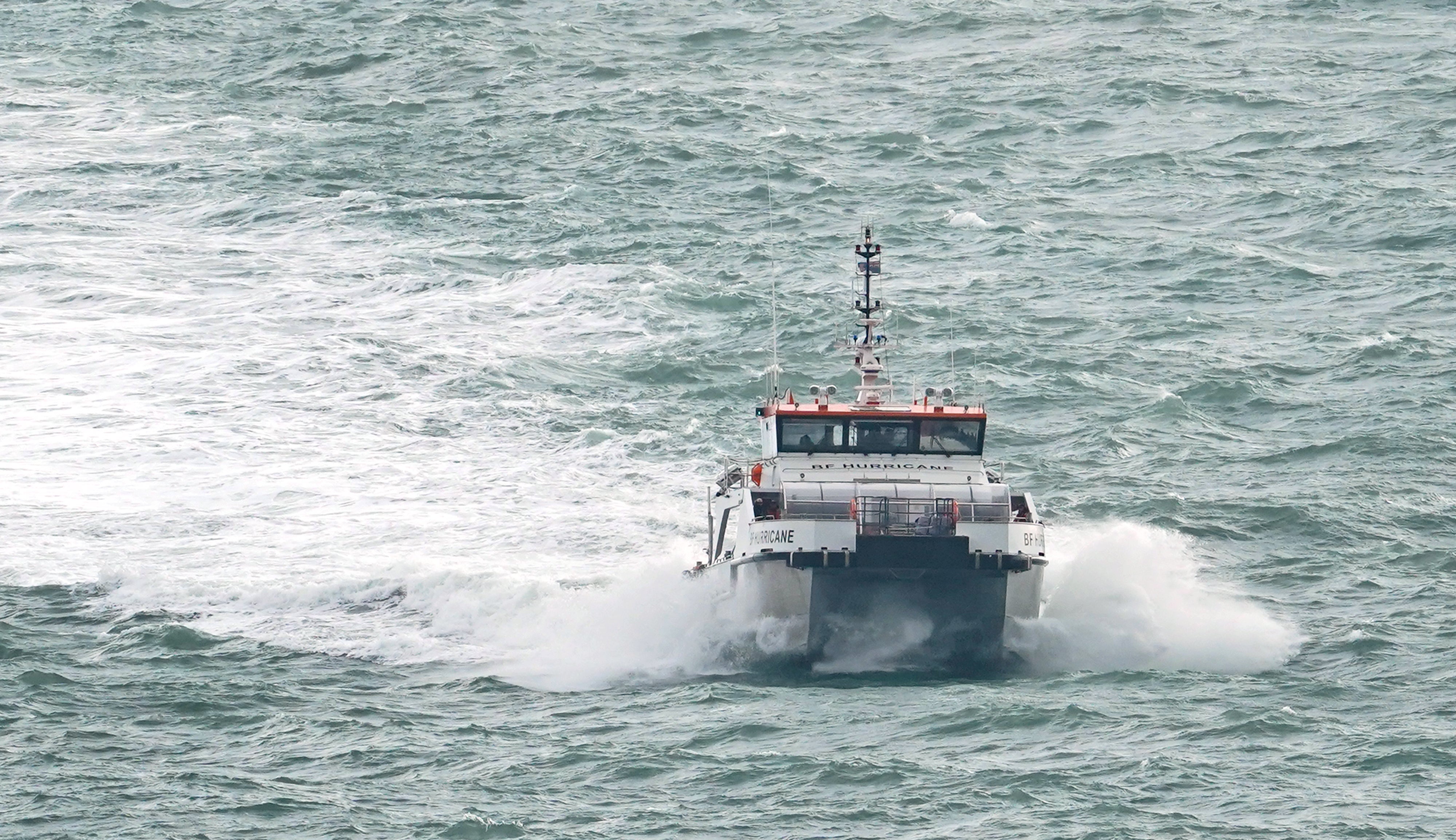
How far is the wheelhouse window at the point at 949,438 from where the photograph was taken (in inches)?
1794

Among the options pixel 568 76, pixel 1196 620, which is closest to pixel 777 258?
pixel 568 76

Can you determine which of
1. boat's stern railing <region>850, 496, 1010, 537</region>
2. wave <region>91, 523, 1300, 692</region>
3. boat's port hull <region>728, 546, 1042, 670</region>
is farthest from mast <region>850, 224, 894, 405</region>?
boat's port hull <region>728, 546, 1042, 670</region>

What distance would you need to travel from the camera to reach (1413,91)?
8756cm

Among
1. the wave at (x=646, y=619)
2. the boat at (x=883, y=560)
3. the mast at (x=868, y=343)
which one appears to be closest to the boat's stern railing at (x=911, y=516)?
the boat at (x=883, y=560)

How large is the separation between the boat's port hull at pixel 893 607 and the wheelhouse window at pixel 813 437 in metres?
3.47

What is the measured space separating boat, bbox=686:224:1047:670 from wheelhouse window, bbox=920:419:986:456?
0.85ft

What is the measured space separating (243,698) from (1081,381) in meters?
28.6

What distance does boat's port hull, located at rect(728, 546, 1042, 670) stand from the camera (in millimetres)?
41969

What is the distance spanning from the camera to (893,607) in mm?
42312

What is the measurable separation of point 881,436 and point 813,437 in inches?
52.6

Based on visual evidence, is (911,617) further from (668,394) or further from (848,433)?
(668,394)

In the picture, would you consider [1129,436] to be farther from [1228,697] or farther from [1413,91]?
[1413,91]

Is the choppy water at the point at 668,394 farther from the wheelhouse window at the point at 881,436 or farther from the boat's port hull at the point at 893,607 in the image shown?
the wheelhouse window at the point at 881,436

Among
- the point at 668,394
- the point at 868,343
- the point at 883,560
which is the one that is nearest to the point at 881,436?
the point at 868,343
